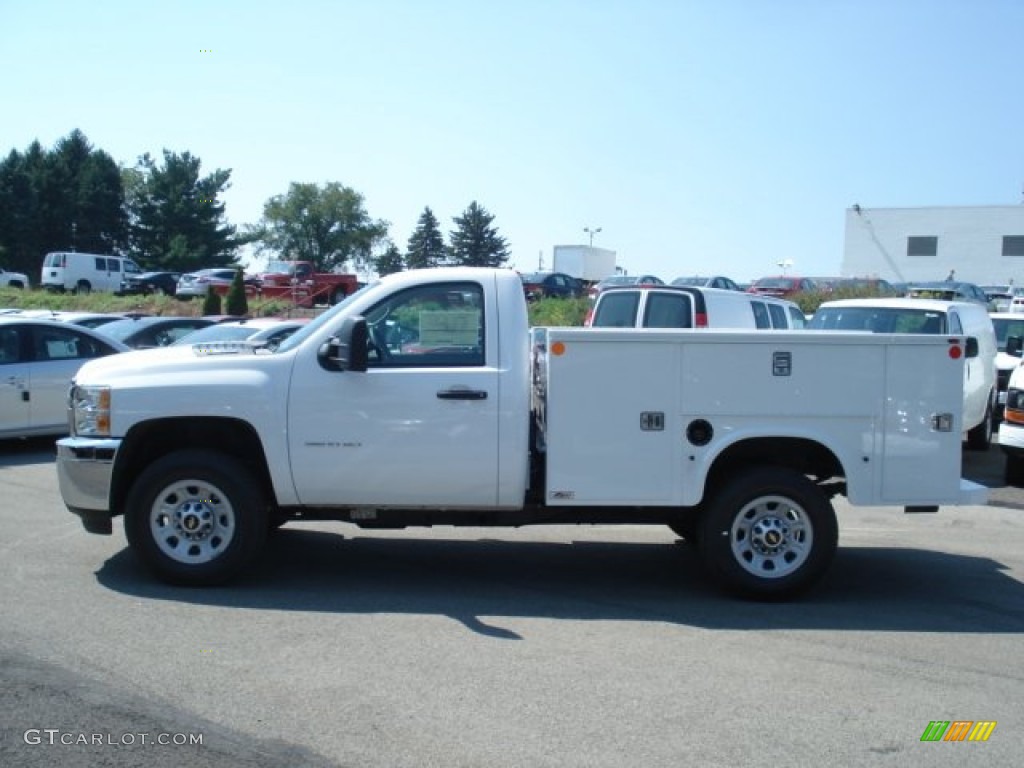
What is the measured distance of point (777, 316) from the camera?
17.1 m

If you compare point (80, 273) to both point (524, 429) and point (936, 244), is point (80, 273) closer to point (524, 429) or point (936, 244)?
point (936, 244)

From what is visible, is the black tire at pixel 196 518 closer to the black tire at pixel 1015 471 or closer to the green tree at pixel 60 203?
the black tire at pixel 1015 471

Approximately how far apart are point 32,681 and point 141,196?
79990mm

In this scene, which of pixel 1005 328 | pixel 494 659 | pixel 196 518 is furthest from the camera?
pixel 1005 328

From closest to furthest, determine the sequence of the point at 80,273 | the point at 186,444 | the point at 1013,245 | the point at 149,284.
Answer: the point at 186,444 → the point at 80,273 → the point at 149,284 → the point at 1013,245

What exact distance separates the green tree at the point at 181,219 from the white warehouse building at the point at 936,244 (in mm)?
45227

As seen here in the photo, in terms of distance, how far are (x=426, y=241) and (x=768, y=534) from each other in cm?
3148

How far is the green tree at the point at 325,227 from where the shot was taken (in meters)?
88.2

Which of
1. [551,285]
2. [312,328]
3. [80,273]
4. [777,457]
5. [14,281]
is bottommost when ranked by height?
[777,457]

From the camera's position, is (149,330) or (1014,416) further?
(149,330)

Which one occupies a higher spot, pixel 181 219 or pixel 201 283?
pixel 181 219

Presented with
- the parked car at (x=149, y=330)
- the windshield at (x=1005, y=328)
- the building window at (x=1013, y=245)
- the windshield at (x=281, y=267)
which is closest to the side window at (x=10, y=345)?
the parked car at (x=149, y=330)

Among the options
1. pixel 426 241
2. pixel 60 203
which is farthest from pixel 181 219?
pixel 426 241
